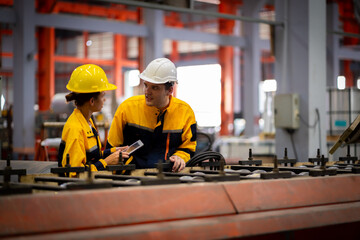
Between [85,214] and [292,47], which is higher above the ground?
[292,47]

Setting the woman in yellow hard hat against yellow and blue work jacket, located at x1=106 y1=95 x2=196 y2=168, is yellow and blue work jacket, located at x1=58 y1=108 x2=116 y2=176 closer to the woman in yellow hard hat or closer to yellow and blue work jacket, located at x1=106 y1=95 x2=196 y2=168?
the woman in yellow hard hat

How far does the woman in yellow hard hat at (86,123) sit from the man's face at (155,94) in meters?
0.27

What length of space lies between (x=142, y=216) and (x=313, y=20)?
219 inches

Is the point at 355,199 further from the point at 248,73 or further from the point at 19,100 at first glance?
the point at 248,73

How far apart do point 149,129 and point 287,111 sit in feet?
12.2

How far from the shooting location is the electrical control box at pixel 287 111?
6504 millimetres

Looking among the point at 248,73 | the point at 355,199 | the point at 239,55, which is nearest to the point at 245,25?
the point at 248,73

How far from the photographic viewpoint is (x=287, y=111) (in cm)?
658

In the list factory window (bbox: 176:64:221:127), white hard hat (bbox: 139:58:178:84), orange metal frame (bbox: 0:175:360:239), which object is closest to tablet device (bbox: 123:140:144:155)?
white hard hat (bbox: 139:58:178:84)

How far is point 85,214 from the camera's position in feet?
4.71

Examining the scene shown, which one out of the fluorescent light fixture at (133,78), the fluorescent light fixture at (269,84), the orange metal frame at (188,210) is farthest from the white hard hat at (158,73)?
the fluorescent light fixture at (269,84)

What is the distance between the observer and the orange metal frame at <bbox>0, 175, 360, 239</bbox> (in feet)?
4.51

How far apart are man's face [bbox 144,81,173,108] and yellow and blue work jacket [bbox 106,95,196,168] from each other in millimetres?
76

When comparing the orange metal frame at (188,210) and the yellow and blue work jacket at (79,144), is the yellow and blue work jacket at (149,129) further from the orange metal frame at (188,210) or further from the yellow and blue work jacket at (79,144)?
the orange metal frame at (188,210)
